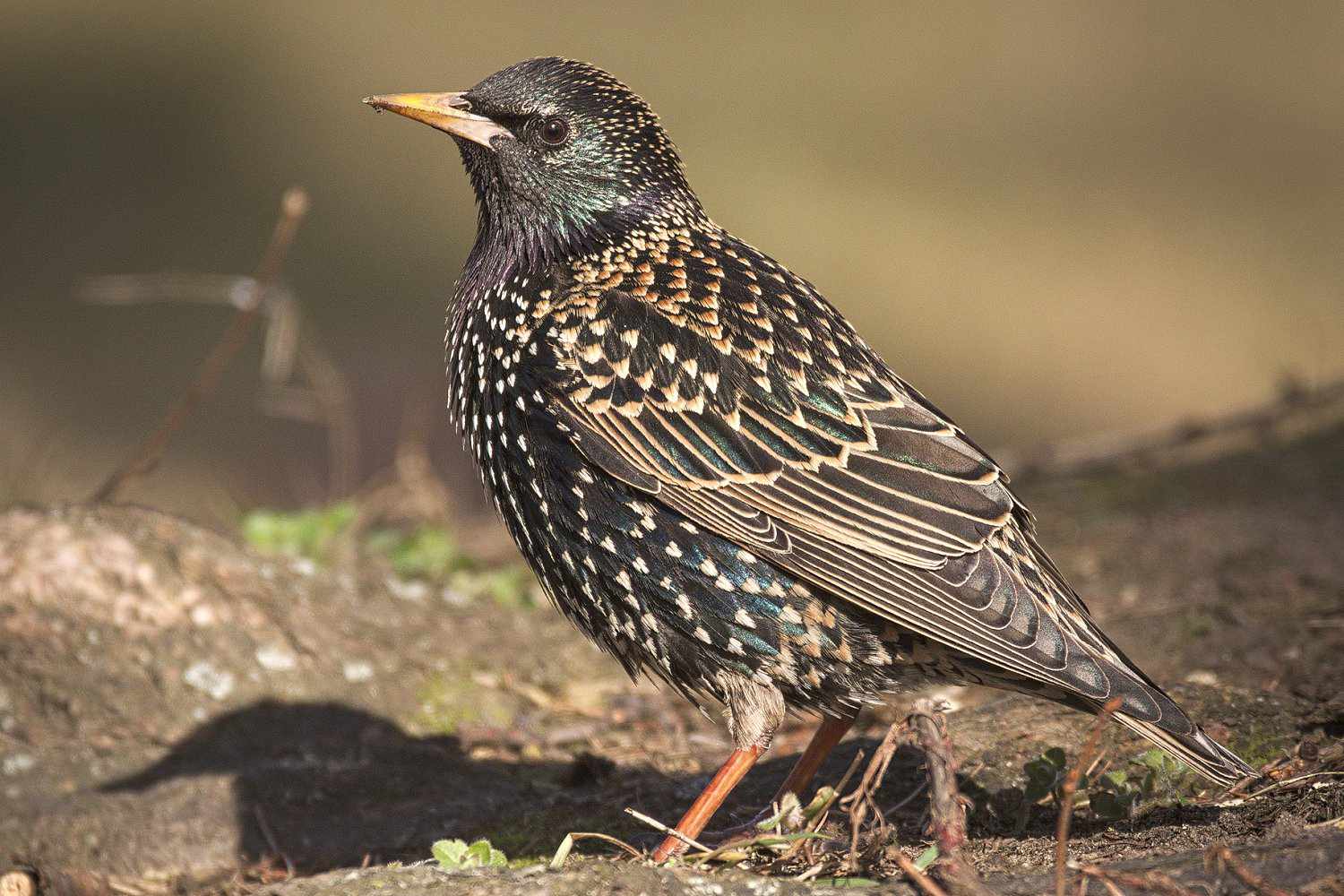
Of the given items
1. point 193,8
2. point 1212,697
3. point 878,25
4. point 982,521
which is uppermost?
point 878,25

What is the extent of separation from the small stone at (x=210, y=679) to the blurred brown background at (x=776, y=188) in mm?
2695

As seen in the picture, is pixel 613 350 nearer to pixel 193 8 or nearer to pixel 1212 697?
pixel 1212 697

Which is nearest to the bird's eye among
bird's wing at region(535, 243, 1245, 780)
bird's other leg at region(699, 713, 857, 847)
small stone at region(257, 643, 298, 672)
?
bird's wing at region(535, 243, 1245, 780)

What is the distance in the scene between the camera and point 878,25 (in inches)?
662

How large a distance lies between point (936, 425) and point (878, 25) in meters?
14.1

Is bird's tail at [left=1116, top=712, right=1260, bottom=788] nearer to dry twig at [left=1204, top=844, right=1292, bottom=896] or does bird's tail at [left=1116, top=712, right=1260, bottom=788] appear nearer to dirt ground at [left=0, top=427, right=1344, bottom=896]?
dirt ground at [left=0, top=427, right=1344, bottom=896]

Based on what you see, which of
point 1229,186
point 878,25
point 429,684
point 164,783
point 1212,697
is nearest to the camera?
point 1212,697

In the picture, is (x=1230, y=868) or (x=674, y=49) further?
(x=674, y=49)

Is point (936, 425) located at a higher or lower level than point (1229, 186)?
lower

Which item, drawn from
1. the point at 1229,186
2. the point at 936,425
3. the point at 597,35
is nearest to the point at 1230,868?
the point at 936,425

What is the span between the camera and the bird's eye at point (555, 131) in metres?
4.08

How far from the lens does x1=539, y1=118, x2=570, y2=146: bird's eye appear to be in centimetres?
408

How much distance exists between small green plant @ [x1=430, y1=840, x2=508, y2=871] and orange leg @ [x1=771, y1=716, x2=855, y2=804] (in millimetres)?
923

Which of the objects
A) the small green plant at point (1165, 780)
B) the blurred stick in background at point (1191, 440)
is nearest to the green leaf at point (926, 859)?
the small green plant at point (1165, 780)
